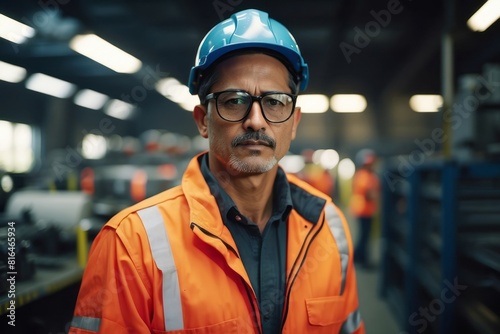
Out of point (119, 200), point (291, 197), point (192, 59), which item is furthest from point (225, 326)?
point (192, 59)

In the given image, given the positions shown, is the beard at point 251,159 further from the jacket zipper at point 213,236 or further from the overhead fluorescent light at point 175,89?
the overhead fluorescent light at point 175,89

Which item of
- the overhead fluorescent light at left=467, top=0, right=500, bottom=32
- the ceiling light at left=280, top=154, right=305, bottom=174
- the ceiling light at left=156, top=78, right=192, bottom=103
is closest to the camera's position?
the overhead fluorescent light at left=467, top=0, right=500, bottom=32

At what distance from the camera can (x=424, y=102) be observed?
14164mm

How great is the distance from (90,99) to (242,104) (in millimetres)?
14496

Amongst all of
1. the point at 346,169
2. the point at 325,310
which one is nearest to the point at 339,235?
the point at 325,310

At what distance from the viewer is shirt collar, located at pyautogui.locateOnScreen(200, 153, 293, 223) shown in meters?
1.47

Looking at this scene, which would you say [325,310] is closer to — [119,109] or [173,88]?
[173,88]

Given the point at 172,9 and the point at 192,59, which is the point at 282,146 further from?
the point at 192,59

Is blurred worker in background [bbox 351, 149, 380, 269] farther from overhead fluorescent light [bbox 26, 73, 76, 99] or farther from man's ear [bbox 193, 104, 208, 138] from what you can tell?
overhead fluorescent light [bbox 26, 73, 76, 99]

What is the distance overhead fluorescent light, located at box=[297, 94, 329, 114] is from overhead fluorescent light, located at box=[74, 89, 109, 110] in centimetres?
792

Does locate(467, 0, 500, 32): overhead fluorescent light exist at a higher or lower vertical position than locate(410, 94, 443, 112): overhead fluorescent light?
lower

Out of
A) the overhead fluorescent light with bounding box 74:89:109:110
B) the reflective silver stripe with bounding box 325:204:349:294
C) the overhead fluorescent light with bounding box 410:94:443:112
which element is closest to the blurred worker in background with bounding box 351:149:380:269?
the reflective silver stripe with bounding box 325:204:349:294

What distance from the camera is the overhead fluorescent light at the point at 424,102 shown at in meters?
13.6

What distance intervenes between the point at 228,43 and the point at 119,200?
3.34m
